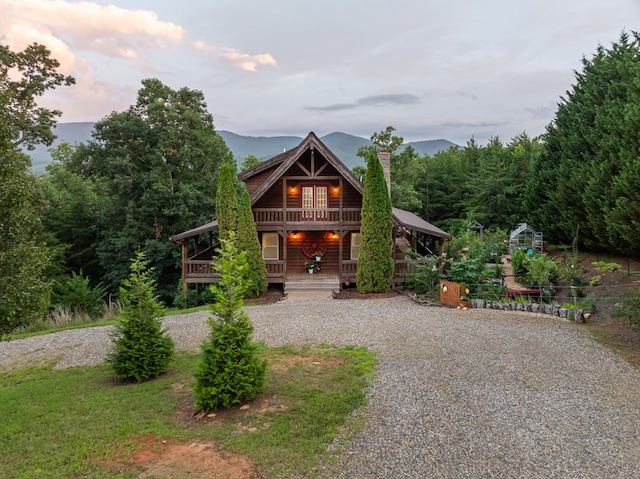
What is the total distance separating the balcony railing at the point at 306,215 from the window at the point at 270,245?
7.49ft

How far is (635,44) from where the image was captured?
72.5ft

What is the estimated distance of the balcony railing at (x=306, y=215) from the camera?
19375mm

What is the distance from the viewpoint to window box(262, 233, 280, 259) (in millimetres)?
21594

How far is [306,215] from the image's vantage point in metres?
19.8

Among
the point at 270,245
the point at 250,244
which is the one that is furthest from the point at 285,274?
the point at 270,245

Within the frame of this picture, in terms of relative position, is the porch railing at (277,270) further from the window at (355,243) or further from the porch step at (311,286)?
the window at (355,243)

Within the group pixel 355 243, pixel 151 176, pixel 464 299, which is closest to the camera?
pixel 464 299

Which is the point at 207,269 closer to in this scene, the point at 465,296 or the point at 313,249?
the point at 313,249

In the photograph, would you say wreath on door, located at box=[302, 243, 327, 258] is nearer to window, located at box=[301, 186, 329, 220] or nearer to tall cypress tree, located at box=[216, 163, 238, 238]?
window, located at box=[301, 186, 329, 220]

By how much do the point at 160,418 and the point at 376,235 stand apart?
483 inches

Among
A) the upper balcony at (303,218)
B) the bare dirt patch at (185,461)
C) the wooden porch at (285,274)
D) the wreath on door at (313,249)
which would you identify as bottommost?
the bare dirt patch at (185,461)

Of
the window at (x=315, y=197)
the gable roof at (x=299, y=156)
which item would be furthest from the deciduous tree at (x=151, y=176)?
the gable roof at (x=299, y=156)

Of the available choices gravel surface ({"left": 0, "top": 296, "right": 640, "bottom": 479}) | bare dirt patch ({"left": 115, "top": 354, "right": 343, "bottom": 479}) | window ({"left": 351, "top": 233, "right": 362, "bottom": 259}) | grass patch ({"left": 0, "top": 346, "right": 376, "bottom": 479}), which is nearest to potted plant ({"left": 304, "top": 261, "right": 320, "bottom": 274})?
window ({"left": 351, "top": 233, "right": 362, "bottom": 259})

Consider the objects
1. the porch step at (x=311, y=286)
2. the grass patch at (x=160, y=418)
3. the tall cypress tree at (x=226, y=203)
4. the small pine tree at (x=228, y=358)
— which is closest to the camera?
the grass patch at (x=160, y=418)
